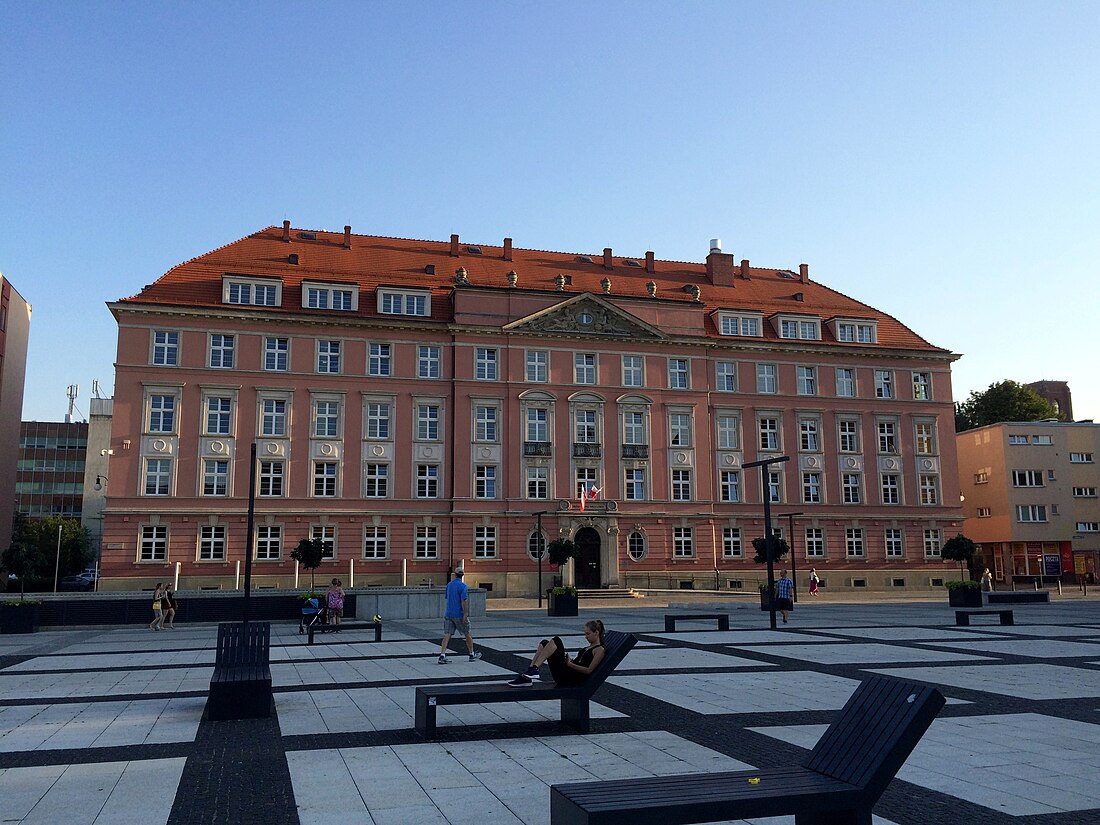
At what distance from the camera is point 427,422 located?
49.3 metres

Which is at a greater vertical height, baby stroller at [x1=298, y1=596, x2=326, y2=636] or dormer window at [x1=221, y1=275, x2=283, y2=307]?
dormer window at [x1=221, y1=275, x2=283, y2=307]

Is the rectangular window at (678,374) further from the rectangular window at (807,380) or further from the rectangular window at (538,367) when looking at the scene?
the rectangular window at (807,380)

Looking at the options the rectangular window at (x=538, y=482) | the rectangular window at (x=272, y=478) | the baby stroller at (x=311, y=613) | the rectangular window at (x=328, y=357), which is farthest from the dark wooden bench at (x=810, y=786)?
the rectangular window at (x=328, y=357)

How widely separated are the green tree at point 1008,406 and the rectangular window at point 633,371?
39.4 meters

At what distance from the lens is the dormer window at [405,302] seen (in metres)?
49.7

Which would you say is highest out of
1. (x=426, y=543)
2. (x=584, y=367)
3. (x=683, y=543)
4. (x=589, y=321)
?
(x=589, y=321)

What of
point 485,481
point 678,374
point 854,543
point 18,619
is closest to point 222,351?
point 485,481

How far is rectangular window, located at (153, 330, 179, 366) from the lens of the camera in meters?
46.0

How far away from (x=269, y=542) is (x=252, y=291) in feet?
44.0

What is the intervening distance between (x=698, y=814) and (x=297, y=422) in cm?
4464

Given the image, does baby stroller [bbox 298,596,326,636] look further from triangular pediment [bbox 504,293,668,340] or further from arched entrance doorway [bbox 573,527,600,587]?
triangular pediment [bbox 504,293,668,340]

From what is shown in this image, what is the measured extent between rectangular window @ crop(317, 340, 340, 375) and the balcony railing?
11.1 metres

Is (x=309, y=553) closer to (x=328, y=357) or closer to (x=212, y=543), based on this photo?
(x=212, y=543)

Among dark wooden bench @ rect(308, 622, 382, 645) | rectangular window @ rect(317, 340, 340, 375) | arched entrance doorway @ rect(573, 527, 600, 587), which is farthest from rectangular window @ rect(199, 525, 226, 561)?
dark wooden bench @ rect(308, 622, 382, 645)
